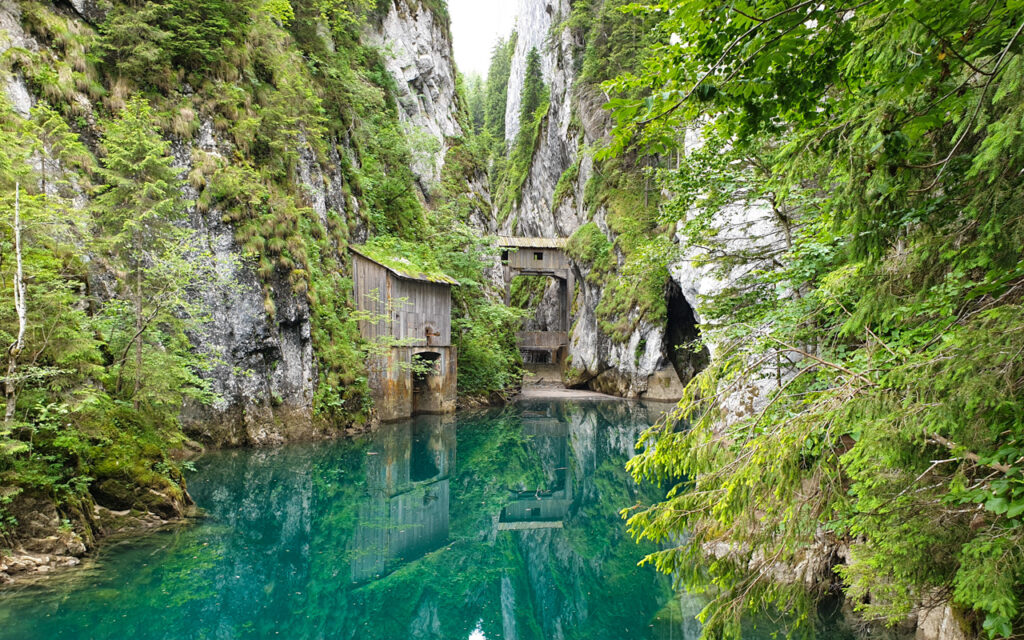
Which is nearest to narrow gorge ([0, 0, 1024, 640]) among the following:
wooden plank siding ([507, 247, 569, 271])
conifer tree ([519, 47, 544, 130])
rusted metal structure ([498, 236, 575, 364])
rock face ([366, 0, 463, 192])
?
rock face ([366, 0, 463, 192])

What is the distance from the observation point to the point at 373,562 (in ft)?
26.8

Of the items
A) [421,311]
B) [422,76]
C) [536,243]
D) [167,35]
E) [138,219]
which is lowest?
[421,311]

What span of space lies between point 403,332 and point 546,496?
8775 mm

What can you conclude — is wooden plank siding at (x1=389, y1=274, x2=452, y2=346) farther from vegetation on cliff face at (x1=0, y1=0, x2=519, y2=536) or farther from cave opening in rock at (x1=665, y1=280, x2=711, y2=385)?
cave opening in rock at (x1=665, y1=280, x2=711, y2=385)

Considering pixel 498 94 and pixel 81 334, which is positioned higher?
pixel 498 94

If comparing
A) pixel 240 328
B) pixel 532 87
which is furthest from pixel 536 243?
pixel 240 328

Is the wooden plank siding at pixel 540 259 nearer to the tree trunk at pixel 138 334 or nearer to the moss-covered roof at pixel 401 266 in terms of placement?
the moss-covered roof at pixel 401 266

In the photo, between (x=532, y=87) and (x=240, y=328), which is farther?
(x=532, y=87)

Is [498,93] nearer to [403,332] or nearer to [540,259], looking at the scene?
[540,259]

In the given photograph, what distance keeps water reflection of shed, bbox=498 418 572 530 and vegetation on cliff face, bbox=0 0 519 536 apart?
6.03 metres

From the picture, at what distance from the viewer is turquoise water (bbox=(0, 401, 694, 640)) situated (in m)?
5.98

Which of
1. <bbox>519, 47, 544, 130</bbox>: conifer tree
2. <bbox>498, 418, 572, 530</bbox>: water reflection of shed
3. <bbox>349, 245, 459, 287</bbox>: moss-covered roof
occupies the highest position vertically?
<bbox>519, 47, 544, 130</bbox>: conifer tree

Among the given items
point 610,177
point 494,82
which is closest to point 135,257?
point 610,177

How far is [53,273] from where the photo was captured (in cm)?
683
